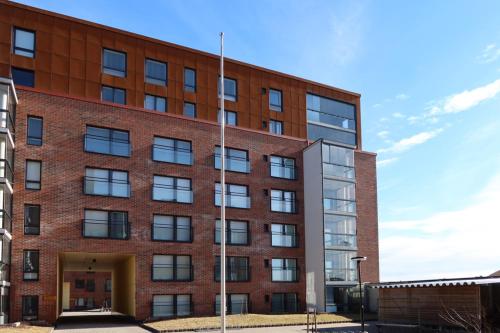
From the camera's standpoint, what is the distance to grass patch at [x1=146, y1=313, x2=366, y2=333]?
28955mm

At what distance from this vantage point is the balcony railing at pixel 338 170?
1539 inches

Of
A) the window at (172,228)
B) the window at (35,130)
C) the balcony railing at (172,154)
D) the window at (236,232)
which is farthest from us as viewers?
the window at (236,232)

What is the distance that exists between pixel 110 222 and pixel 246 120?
12.6m

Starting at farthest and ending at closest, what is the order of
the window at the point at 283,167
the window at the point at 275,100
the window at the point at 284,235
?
the window at the point at 275,100 → the window at the point at 283,167 → the window at the point at 284,235

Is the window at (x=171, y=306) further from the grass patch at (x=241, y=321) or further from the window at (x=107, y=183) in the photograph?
the window at (x=107, y=183)

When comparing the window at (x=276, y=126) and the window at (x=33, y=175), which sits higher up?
the window at (x=276, y=126)

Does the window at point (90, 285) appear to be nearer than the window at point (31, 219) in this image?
No

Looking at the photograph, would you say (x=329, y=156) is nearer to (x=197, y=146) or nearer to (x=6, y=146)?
(x=197, y=146)

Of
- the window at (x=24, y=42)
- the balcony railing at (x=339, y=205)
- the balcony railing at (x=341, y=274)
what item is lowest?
the balcony railing at (x=341, y=274)

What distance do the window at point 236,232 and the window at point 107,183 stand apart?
261 inches

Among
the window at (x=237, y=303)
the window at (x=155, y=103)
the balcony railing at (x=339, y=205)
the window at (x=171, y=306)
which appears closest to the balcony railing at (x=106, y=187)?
the window at (x=155, y=103)

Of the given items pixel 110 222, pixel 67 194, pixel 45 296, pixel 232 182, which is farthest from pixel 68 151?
pixel 232 182

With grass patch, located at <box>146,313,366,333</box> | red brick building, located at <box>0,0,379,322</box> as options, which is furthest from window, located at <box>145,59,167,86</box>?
grass patch, located at <box>146,313,366,333</box>

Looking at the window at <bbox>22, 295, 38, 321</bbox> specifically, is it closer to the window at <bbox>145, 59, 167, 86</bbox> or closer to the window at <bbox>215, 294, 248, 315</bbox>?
the window at <bbox>215, 294, 248, 315</bbox>
